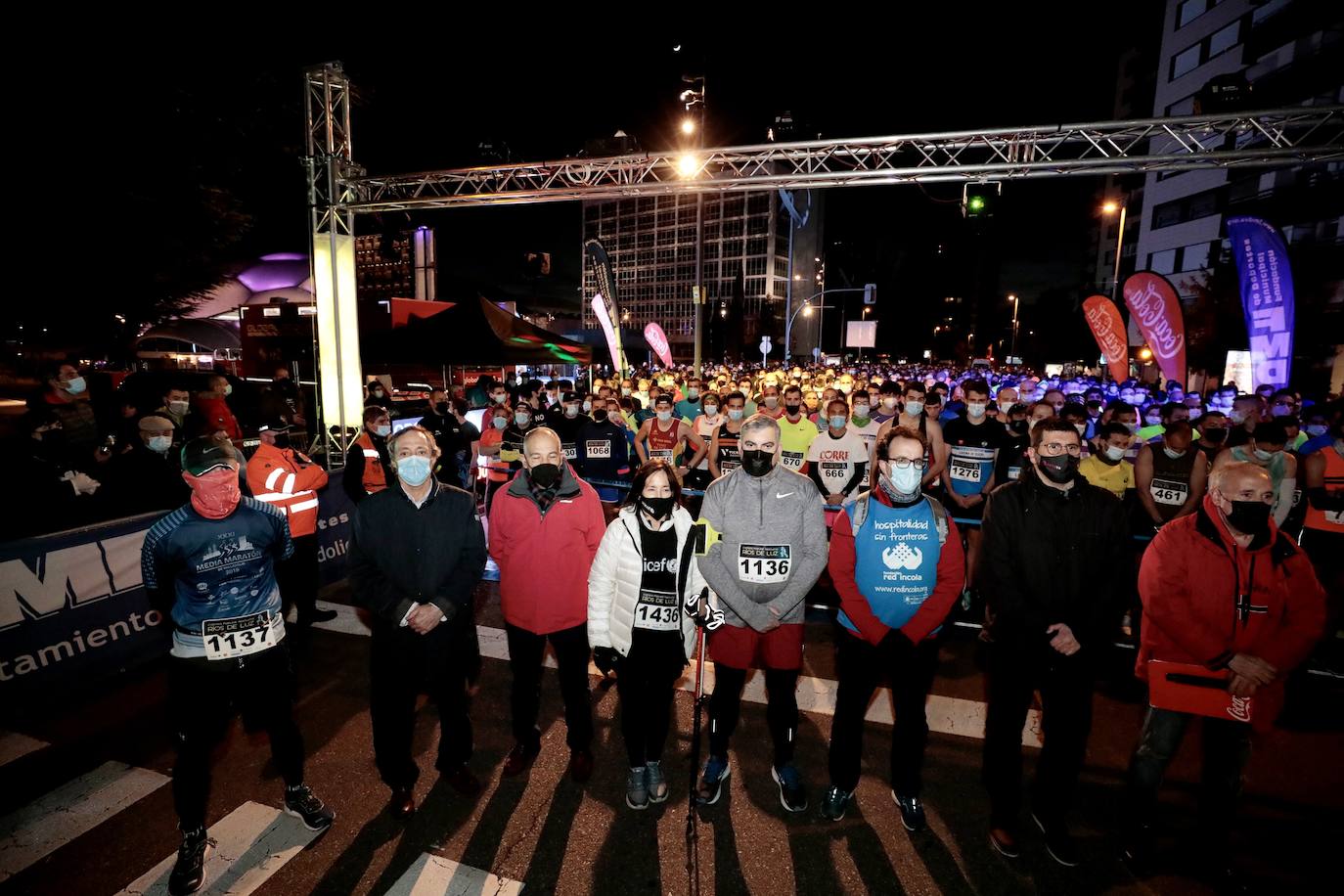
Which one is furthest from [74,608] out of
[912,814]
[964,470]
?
[964,470]

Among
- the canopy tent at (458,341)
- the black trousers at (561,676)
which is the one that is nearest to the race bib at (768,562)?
the black trousers at (561,676)

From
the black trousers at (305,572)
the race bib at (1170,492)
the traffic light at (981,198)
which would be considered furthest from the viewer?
the traffic light at (981,198)

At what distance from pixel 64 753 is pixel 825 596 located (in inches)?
256

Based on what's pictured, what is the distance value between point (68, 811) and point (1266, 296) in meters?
20.9

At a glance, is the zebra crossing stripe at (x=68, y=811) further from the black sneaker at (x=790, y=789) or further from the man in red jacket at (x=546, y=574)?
the black sneaker at (x=790, y=789)

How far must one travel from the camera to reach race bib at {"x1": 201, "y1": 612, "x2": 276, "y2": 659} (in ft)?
10.5

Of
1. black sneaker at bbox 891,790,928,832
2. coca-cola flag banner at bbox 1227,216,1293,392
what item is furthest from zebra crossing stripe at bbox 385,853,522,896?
coca-cola flag banner at bbox 1227,216,1293,392

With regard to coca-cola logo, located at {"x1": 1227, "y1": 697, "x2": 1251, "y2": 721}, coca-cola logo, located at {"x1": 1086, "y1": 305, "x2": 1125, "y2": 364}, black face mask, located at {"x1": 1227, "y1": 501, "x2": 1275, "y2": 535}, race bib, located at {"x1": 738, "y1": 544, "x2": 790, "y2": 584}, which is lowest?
coca-cola logo, located at {"x1": 1227, "y1": 697, "x2": 1251, "y2": 721}

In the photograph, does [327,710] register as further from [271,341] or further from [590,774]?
[271,341]

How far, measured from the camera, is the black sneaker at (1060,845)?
330 centimetres

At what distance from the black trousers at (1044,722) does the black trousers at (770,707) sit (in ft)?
3.63

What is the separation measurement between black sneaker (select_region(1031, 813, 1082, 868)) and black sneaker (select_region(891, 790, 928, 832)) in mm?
631

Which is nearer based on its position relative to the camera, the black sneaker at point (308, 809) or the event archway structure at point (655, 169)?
the black sneaker at point (308, 809)

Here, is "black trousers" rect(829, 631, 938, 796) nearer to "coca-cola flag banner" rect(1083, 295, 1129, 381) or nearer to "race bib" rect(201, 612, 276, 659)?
"race bib" rect(201, 612, 276, 659)
